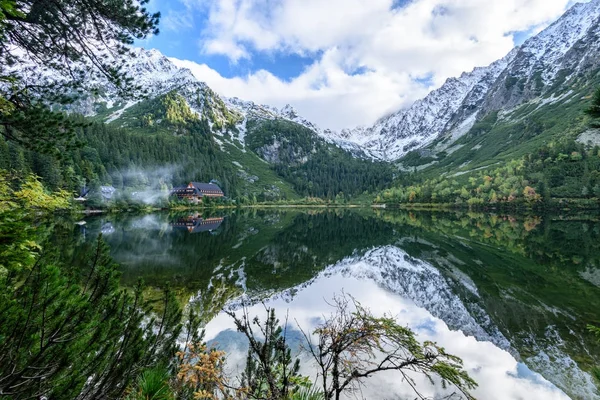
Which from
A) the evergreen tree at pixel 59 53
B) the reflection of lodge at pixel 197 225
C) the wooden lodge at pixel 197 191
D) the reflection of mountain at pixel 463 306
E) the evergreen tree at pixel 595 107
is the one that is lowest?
the reflection of mountain at pixel 463 306

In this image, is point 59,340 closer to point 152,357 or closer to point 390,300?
point 152,357

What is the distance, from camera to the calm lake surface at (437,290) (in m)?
11.9

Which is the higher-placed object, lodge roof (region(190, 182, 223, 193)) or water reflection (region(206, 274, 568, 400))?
lodge roof (region(190, 182, 223, 193))

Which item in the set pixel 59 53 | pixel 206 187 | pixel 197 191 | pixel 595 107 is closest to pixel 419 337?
pixel 595 107

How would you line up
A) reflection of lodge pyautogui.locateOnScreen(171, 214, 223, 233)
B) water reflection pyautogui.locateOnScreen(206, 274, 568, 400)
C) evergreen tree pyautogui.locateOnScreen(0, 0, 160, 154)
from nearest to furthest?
evergreen tree pyautogui.locateOnScreen(0, 0, 160, 154)
water reflection pyautogui.locateOnScreen(206, 274, 568, 400)
reflection of lodge pyautogui.locateOnScreen(171, 214, 223, 233)

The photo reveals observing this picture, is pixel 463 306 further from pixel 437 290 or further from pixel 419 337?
pixel 419 337

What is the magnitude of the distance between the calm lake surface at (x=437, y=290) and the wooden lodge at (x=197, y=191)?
5417 inches

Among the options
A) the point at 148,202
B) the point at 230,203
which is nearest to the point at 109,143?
the point at 148,202

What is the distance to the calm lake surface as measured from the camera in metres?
11.9

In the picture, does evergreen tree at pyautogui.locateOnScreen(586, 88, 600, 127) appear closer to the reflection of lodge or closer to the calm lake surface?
the calm lake surface

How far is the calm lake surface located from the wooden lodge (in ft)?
451

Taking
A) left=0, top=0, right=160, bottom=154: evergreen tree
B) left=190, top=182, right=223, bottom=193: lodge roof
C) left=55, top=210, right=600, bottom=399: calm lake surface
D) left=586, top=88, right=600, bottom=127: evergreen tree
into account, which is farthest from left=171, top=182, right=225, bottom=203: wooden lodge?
left=586, top=88, right=600, bottom=127: evergreen tree

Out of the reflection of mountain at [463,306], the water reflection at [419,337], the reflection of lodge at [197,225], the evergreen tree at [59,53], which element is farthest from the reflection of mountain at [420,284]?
the reflection of lodge at [197,225]

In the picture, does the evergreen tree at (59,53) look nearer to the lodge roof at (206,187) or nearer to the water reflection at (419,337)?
the water reflection at (419,337)
